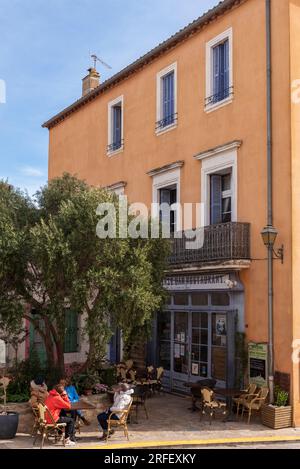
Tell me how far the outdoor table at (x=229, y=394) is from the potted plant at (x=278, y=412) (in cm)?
70

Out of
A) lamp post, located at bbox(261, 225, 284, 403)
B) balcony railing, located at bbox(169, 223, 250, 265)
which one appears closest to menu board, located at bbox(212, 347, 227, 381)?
lamp post, located at bbox(261, 225, 284, 403)

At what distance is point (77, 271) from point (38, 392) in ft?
8.34

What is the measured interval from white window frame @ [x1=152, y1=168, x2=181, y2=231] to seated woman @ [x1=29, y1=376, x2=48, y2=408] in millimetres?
6519

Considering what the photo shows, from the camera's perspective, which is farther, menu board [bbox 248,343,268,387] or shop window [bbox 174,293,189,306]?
shop window [bbox 174,293,189,306]

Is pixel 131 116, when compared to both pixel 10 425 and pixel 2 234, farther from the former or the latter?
pixel 10 425

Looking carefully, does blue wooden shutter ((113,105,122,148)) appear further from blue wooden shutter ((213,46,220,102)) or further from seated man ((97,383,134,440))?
seated man ((97,383,134,440))

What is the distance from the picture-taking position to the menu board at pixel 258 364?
44.6 ft

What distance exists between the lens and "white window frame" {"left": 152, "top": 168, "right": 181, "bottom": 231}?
17.5 meters

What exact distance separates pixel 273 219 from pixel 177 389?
6066mm

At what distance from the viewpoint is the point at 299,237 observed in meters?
13.4

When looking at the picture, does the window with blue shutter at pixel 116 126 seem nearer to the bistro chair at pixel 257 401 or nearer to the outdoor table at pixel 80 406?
the bistro chair at pixel 257 401

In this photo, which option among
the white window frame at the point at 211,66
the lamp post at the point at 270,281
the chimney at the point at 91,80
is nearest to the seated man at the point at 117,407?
the lamp post at the point at 270,281

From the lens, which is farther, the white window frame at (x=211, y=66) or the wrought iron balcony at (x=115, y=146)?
the wrought iron balcony at (x=115, y=146)

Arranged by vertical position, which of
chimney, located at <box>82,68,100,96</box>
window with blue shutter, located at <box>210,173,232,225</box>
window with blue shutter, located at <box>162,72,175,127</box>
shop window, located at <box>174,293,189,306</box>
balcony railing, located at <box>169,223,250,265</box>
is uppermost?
chimney, located at <box>82,68,100,96</box>
